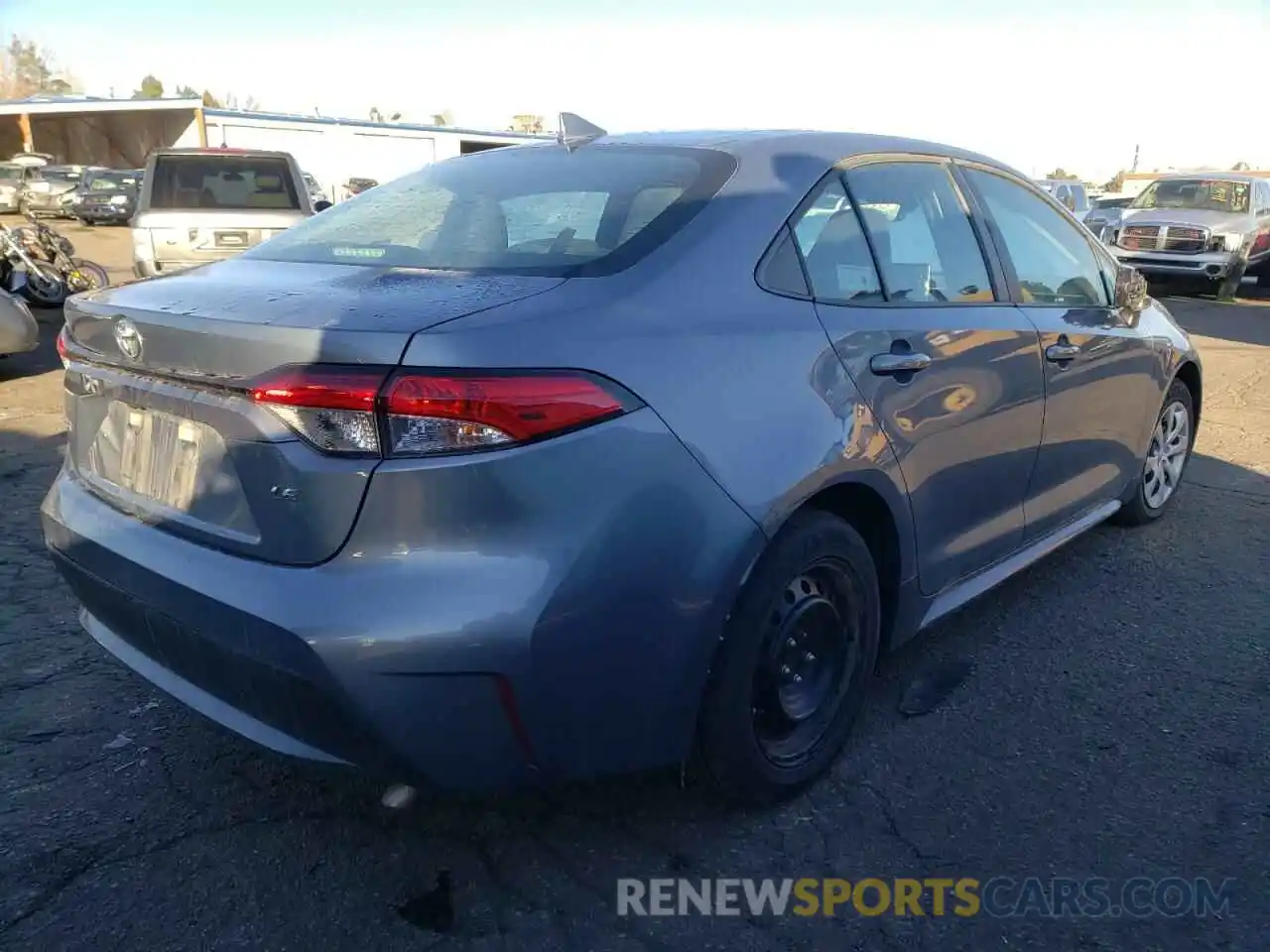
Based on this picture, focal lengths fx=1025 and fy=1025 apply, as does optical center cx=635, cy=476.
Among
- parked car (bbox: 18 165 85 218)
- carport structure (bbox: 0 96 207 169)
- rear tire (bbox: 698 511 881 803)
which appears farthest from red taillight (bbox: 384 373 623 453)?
carport structure (bbox: 0 96 207 169)

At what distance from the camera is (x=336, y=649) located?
190 cm

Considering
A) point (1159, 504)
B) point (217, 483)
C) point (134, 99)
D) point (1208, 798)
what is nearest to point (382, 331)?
point (217, 483)

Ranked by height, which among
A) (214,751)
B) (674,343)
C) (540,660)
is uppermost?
(674,343)

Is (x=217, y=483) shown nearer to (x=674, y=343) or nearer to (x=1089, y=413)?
(x=674, y=343)

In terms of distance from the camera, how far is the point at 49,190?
31.1 m

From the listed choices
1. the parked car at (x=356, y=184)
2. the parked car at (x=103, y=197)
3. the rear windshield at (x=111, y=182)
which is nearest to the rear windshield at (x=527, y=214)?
the parked car at (x=103, y=197)

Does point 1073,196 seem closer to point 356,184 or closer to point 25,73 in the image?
point 356,184

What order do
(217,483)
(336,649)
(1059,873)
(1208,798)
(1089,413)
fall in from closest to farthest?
1. (336,649)
2. (217,483)
3. (1059,873)
4. (1208,798)
5. (1089,413)

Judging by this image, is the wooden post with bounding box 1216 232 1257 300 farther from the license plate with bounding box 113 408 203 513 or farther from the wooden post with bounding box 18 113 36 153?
the wooden post with bounding box 18 113 36 153

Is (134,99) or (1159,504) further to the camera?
(134,99)

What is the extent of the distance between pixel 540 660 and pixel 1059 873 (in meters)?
1.39

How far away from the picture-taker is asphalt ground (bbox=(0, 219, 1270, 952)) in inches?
86.9

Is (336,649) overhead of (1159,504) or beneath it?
overhead

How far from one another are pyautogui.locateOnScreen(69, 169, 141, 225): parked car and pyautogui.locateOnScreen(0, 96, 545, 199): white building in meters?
5.97
